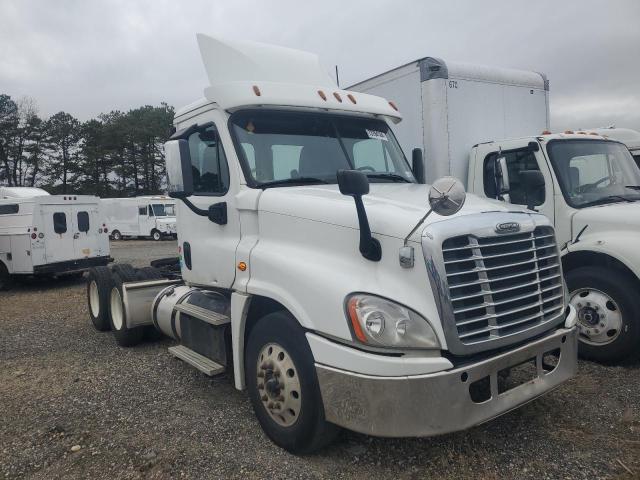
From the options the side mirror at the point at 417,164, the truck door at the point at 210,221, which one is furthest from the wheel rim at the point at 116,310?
the side mirror at the point at 417,164

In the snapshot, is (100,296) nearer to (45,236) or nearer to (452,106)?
(452,106)

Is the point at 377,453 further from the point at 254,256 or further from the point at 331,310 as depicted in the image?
the point at 254,256

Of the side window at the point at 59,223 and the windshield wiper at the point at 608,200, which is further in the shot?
the side window at the point at 59,223

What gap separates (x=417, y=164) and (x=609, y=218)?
209 centimetres

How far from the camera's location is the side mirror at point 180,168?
4125 mm

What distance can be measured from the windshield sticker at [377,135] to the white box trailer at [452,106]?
1.69 metres

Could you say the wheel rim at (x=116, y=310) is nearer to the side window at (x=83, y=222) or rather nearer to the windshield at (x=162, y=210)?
the side window at (x=83, y=222)

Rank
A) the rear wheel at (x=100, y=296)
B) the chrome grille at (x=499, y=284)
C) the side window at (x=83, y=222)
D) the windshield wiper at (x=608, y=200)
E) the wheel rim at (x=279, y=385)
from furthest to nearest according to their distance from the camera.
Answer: the side window at (x=83, y=222) → the rear wheel at (x=100, y=296) → the windshield wiper at (x=608, y=200) → the wheel rim at (x=279, y=385) → the chrome grille at (x=499, y=284)

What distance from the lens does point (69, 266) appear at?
13.5 m

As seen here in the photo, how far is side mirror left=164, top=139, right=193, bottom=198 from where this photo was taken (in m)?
4.12

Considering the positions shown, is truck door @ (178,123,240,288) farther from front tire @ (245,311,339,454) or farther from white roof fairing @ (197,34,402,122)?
front tire @ (245,311,339,454)

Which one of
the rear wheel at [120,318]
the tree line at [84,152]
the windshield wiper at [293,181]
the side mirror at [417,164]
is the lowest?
the rear wheel at [120,318]

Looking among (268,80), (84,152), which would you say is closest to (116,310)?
(268,80)

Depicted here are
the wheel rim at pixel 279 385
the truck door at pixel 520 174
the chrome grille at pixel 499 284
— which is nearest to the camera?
the chrome grille at pixel 499 284
